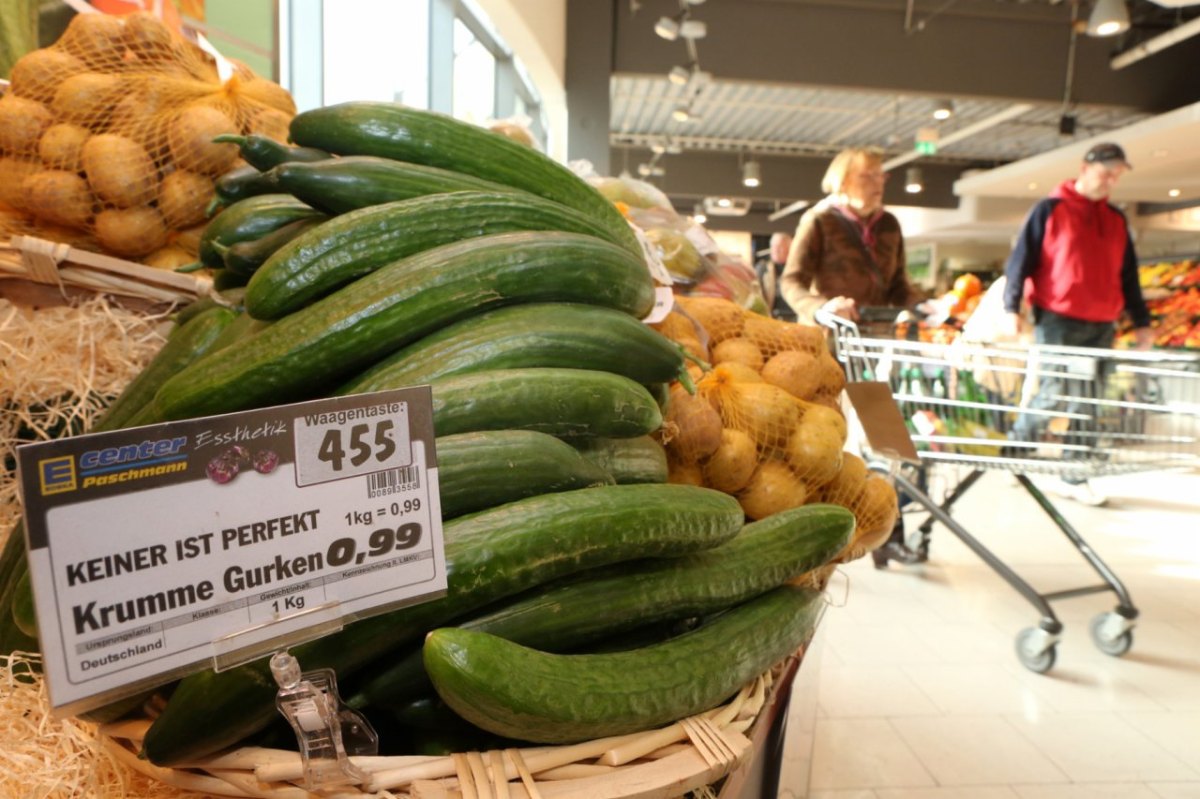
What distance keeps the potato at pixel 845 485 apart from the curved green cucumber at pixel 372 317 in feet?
1.79

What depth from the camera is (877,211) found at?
298 cm

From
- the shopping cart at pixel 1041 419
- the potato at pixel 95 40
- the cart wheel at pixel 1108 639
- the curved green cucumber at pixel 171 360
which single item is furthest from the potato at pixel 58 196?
the cart wheel at pixel 1108 639

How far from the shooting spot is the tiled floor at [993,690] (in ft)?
5.53

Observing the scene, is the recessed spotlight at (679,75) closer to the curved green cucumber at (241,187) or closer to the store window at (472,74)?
the store window at (472,74)

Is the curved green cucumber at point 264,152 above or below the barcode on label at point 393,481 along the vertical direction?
above

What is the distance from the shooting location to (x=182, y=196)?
4.12 feet

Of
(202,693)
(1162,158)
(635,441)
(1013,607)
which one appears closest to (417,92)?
(1013,607)

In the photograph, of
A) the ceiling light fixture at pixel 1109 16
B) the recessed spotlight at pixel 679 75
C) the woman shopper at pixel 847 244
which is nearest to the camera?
the woman shopper at pixel 847 244

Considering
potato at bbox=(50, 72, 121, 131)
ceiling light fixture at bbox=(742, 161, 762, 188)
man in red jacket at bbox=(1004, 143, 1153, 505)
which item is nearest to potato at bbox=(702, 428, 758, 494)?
potato at bbox=(50, 72, 121, 131)

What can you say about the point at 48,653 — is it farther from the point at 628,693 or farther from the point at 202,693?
the point at 628,693

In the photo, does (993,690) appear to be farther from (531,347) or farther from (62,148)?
(62,148)

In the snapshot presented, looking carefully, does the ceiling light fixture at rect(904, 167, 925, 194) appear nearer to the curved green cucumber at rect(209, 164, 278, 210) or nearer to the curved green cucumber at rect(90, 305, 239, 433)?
the curved green cucumber at rect(209, 164, 278, 210)

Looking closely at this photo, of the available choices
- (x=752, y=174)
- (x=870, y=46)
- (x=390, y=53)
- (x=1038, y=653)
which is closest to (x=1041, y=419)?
(x=1038, y=653)

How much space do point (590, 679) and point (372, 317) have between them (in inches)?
14.5
